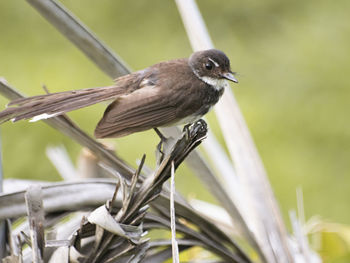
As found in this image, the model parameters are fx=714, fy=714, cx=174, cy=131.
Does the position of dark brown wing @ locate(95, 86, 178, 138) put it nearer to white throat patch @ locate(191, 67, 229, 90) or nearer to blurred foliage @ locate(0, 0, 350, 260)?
white throat patch @ locate(191, 67, 229, 90)

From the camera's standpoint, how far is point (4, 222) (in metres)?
1.01

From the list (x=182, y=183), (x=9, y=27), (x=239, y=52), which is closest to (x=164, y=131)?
(x=182, y=183)

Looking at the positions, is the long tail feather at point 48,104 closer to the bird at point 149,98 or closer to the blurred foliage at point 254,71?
the bird at point 149,98

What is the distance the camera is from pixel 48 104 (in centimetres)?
99

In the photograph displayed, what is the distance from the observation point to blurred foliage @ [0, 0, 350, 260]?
2.60 metres

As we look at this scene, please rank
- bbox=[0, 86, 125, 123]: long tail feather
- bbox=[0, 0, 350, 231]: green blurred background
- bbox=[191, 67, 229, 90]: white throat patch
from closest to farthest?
bbox=[0, 86, 125, 123]: long tail feather < bbox=[191, 67, 229, 90]: white throat patch < bbox=[0, 0, 350, 231]: green blurred background

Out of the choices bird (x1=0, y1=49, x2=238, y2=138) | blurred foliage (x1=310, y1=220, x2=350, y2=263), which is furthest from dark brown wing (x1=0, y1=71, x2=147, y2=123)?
blurred foliage (x1=310, y1=220, x2=350, y2=263)

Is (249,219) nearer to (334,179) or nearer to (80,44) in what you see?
(80,44)

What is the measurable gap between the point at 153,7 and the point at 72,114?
1.99ft

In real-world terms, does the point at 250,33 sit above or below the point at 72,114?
above

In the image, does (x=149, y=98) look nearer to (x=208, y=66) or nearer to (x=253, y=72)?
(x=208, y=66)

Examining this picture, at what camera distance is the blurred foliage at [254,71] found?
2.60 meters

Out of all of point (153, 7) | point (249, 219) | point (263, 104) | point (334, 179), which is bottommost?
point (249, 219)

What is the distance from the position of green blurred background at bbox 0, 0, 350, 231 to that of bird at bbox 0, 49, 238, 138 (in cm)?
133
